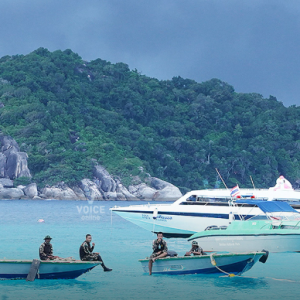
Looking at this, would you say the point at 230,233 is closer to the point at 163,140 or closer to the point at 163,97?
the point at 163,140

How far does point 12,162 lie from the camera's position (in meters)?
124

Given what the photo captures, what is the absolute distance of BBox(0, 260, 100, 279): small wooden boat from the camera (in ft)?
68.3

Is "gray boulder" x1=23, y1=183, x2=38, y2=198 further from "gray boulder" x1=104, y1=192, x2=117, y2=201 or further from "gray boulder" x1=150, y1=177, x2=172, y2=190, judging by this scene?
"gray boulder" x1=150, y1=177, x2=172, y2=190

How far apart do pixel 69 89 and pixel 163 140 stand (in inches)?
1309

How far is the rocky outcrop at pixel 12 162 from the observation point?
122812 mm

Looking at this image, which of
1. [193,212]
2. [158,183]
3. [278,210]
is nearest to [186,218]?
[193,212]

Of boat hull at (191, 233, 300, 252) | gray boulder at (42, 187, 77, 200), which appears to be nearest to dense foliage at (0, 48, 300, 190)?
gray boulder at (42, 187, 77, 200)

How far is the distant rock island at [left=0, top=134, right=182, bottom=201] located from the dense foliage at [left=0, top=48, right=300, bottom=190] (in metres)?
2.79

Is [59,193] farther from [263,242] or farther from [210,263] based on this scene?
[210,263]

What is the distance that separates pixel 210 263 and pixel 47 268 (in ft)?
20.5

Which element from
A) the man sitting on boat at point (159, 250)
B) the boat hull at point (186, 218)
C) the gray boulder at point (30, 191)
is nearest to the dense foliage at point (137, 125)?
the gray boulder at point (30, 191)

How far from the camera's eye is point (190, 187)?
14612 cm

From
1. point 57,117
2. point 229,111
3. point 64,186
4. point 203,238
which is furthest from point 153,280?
point 229,111

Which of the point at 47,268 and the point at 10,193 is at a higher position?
the point at 10,193
